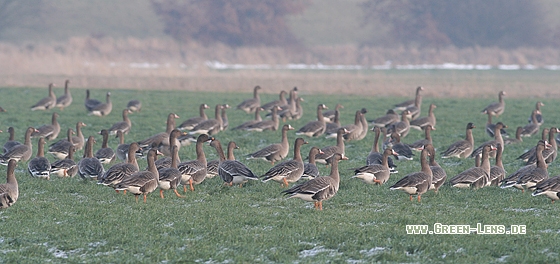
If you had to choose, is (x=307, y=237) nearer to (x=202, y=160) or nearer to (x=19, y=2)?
(x=202, y=160)

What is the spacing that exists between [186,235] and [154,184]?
→ 102 inches

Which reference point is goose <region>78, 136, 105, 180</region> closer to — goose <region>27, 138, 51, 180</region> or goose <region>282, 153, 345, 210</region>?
goose <region>27, 138, 51, 180</region>

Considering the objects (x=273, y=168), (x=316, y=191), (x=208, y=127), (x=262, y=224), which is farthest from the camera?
(x=208, y=127)

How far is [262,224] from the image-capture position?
10.2 m

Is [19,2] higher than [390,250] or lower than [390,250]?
higher

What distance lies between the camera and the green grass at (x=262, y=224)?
8.59 metres

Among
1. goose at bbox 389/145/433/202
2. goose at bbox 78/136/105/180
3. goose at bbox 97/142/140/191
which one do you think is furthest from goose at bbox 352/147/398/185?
goose at bbox 78/136/105/180

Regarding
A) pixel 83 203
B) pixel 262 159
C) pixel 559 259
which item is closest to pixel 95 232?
pixel 83 203

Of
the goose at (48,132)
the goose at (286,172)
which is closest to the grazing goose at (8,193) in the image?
the goose at (286,172)

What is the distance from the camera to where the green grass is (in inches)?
338

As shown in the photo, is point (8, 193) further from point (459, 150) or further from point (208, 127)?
point (208, 127)

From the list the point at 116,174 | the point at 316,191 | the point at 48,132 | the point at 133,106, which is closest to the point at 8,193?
the point at 116,174

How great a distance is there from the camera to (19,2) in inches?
3460

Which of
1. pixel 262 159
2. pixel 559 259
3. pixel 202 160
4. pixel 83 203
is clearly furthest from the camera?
pixel 262 159
